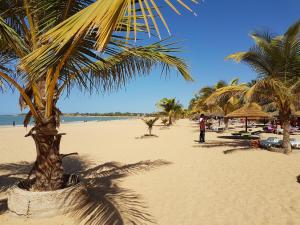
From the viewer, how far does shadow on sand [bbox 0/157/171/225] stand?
4.09m

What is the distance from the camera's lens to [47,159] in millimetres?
4453

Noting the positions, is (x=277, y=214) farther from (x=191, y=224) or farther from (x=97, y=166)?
(x=97, y=166)

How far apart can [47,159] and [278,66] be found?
8.69m

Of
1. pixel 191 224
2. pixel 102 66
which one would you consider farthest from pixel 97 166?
pixel 191 224

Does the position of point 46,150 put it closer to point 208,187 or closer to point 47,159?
point 47,159

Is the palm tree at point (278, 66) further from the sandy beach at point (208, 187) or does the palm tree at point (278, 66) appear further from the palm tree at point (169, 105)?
the palm tree at point (169, 105)

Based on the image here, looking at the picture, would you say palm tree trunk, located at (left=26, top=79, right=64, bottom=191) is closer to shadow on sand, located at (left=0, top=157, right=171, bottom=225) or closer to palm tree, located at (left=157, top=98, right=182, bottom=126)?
shadow on sand, located at (left=0, top=157, right=171, bottom=225)

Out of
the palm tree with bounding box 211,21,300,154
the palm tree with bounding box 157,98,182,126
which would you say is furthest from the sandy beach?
the palm tree with bounding box 157,98,182,126

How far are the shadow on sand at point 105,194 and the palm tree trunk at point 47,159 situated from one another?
555 millimetres

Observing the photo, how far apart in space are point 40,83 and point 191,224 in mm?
3236

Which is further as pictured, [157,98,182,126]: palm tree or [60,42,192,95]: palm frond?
[157,98,182,126]: palm tree

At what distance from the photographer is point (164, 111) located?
120 feet

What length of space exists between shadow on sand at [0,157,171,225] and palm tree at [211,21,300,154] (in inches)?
180

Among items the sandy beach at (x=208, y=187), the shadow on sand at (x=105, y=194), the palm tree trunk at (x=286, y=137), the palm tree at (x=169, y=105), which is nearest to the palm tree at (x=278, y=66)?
the palm tree trunk at (x=286, y=137)
